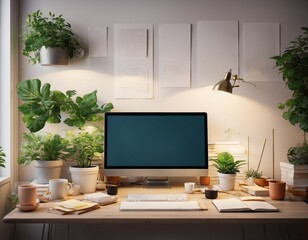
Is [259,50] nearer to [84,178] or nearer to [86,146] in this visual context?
[86,146]

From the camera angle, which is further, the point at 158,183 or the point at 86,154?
the point at 158,183

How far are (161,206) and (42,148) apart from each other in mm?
978

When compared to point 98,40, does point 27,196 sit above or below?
below

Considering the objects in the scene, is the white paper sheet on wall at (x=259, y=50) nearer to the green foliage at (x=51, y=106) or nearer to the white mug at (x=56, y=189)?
the green foliage at (x=51, y=106)

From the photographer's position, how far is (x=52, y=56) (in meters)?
2.39

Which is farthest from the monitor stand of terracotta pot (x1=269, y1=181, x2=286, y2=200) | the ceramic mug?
the ceramic mug

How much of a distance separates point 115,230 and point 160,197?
696mm

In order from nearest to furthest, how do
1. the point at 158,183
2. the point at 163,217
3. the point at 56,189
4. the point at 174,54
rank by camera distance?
the point at 163,217
the point at 56,189
the point at 158,183
the point at 174,54

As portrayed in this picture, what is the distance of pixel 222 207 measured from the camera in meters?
1.82

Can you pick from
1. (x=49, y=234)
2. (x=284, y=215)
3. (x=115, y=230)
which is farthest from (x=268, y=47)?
(x=49, y=234)

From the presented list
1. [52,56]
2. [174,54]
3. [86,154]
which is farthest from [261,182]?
[52,56]

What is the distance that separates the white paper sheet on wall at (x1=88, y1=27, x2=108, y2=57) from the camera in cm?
255

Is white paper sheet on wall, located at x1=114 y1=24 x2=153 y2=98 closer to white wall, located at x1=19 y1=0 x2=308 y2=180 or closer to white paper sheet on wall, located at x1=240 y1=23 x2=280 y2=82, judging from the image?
white wall, located at x1=19 y1=0 x2=308 y2=180

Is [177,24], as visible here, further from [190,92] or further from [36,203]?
[36,203]
